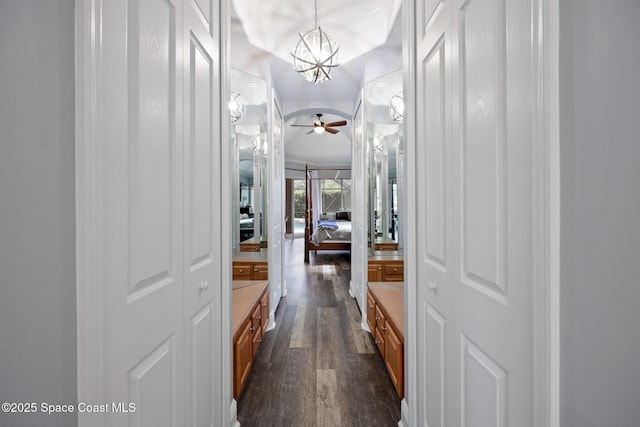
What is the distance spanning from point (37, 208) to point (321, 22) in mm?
3192

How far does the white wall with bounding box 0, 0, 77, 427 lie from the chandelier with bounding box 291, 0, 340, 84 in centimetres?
245

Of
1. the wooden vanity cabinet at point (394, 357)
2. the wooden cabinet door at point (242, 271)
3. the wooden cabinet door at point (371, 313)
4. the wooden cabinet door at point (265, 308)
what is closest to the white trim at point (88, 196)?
the wooden vanity cabinet at point (394, 357)

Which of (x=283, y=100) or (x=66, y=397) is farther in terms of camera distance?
(x=283, y=100)

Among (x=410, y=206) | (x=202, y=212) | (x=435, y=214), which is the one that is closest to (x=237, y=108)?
(x=202, y=212)

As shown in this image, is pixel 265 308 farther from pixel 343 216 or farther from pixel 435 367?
pixel 343 216

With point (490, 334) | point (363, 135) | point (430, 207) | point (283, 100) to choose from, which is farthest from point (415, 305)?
point (283, 100)

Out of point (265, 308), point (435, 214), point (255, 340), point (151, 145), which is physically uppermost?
point (151, 145)

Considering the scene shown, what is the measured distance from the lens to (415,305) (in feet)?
5.21

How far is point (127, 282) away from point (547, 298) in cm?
106

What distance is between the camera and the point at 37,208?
2.09 feet

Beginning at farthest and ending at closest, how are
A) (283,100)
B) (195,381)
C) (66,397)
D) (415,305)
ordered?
1. (283,100)
2. (415,305)
3. (195,381)
4. (66,397)
